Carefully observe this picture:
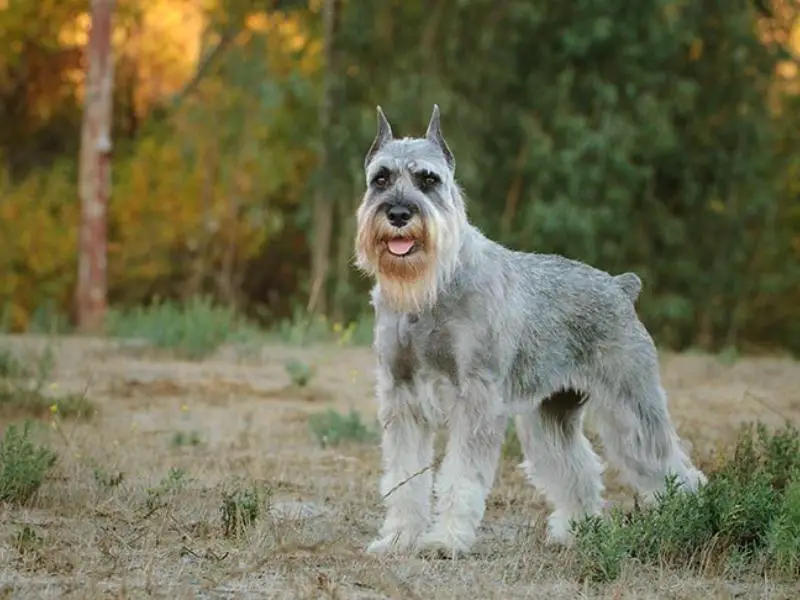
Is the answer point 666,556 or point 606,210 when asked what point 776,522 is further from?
point 606,210

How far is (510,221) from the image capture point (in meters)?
25.5

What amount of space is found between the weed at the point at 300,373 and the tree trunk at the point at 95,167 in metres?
6.25

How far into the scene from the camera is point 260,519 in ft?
25.3

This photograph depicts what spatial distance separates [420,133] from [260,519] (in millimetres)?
16519

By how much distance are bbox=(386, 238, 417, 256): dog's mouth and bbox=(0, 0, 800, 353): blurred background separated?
1546cm

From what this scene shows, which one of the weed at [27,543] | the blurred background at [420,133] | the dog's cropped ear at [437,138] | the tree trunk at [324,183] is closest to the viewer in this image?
the weed at [27,543]

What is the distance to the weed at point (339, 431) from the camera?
11367mm

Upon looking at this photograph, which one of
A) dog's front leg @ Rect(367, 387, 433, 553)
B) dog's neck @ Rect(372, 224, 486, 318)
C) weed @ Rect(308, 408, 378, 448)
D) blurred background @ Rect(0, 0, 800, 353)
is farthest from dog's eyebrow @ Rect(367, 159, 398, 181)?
blurred background @ Rect(0, 0, 800, 353)

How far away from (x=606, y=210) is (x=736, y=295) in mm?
4229

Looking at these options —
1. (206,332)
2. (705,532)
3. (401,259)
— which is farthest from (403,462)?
(206,332)

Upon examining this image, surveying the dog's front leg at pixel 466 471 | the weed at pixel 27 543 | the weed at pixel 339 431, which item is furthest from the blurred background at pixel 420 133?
the weed at pixel 27 543

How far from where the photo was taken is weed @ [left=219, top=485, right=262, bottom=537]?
7637mm

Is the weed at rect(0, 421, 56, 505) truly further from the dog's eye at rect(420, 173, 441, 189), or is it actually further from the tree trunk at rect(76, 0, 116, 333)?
the tree trunk at rect(76, 0, 116, 333)

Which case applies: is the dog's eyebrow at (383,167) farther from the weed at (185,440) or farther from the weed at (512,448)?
the weed at (185,440)
